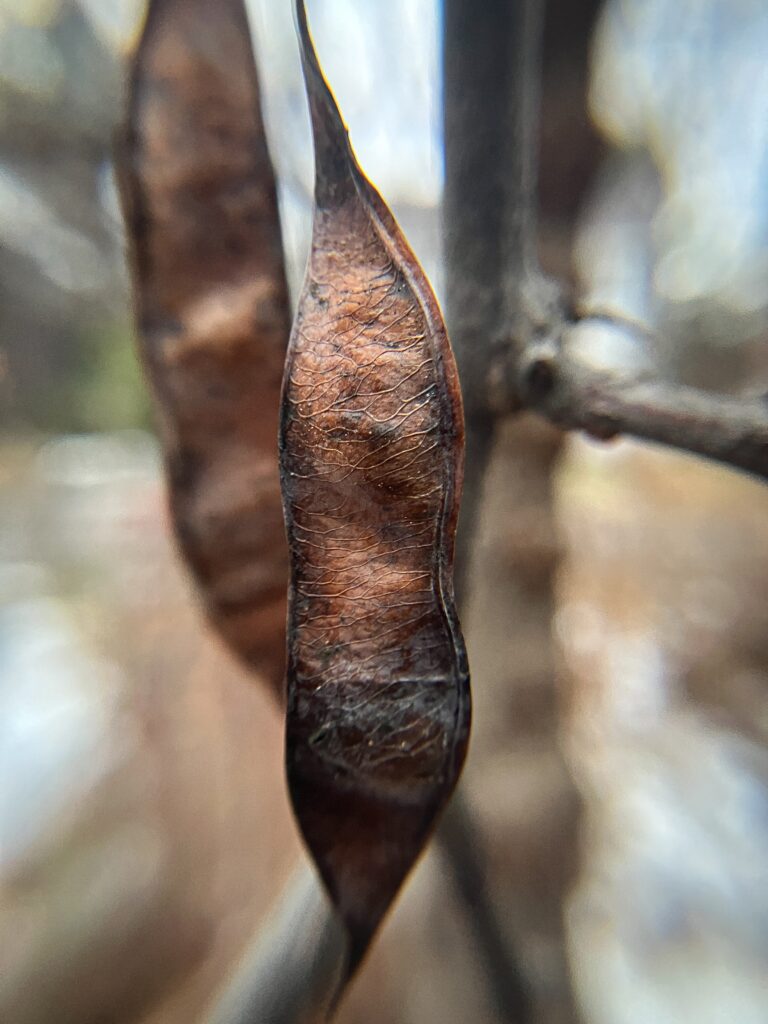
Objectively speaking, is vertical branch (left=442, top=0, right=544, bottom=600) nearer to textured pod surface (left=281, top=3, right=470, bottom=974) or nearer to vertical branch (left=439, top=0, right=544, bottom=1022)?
vertical branch (left=439, top=0, right=544, bottom=1022)

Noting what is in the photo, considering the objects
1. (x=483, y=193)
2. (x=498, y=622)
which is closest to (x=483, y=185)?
(x=483, y=193)

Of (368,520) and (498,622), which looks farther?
(498,622)

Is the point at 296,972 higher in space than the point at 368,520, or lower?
lower

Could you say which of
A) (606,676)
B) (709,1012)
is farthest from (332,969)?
(606,676)

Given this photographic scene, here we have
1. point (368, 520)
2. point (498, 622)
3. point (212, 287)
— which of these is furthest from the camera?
point (498, 622)

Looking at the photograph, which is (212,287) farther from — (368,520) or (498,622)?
(498,622)

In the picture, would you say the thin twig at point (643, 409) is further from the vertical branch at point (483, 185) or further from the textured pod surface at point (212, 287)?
the textured pod surface at point (212, 287)

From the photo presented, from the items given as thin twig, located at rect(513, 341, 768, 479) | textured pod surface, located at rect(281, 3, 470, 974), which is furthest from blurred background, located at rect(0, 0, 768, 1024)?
textured pod surface, located at rect(281, 3, 470, 974)

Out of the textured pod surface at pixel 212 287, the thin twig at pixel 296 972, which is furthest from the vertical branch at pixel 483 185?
the thin twig at pixel 296 972
